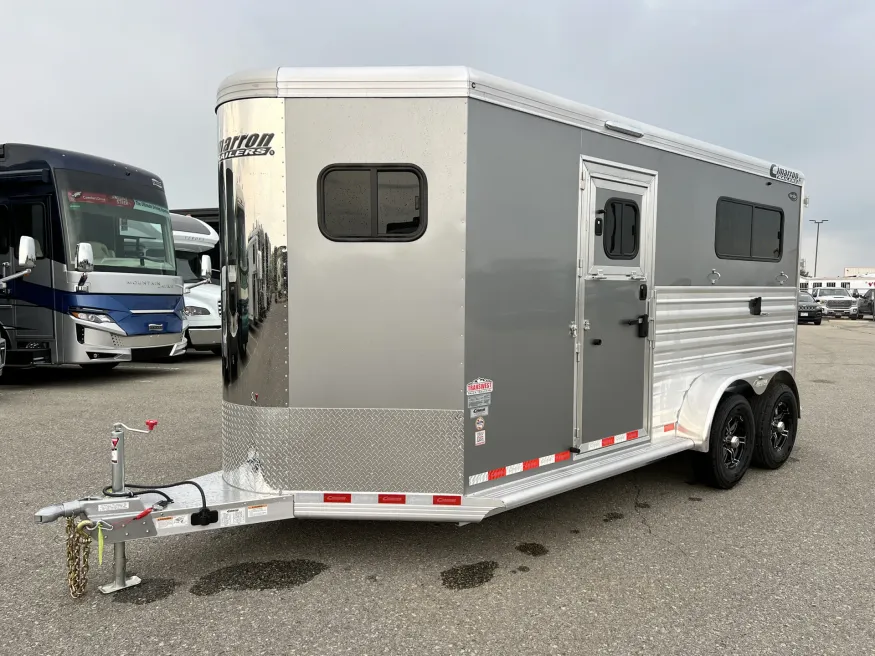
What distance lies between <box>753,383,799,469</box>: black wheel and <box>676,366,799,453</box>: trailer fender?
31cm

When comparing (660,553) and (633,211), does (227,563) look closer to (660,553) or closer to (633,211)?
(660,553)

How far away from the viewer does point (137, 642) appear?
9.11 ft

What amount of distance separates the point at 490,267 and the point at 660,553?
6.59ft

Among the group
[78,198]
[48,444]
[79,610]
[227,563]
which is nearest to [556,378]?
[227,563]

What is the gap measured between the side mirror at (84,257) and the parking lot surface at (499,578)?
3567mm

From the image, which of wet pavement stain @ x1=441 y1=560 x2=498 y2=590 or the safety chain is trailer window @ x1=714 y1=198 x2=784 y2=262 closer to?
wet pavement stain @ x1=441 y1=560 x2=498 y2=590

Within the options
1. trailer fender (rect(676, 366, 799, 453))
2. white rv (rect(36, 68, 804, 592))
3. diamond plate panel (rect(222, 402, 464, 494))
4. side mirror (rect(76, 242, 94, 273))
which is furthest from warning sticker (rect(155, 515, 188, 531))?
side mirror (rect(76, 242, 94, 273))

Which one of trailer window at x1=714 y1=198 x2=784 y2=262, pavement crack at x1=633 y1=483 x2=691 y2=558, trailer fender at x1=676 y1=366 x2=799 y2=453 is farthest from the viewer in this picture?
trailer window at x1=714 y1=198 x2=784 y2=262

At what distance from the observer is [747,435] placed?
5035 millimetres

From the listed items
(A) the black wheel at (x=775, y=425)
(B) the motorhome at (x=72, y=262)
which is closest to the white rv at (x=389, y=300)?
(A) the black wheel at (x=775, y=425)

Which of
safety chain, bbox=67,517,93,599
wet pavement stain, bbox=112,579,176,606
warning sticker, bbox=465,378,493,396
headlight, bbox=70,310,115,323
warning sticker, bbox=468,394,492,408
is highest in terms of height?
headlight, bbox=70,310,115,323

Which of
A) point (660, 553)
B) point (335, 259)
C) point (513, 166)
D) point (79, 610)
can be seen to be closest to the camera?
point (79, 610)

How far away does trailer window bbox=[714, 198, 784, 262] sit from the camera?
505 centimetres

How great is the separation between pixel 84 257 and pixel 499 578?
725 centimetres
